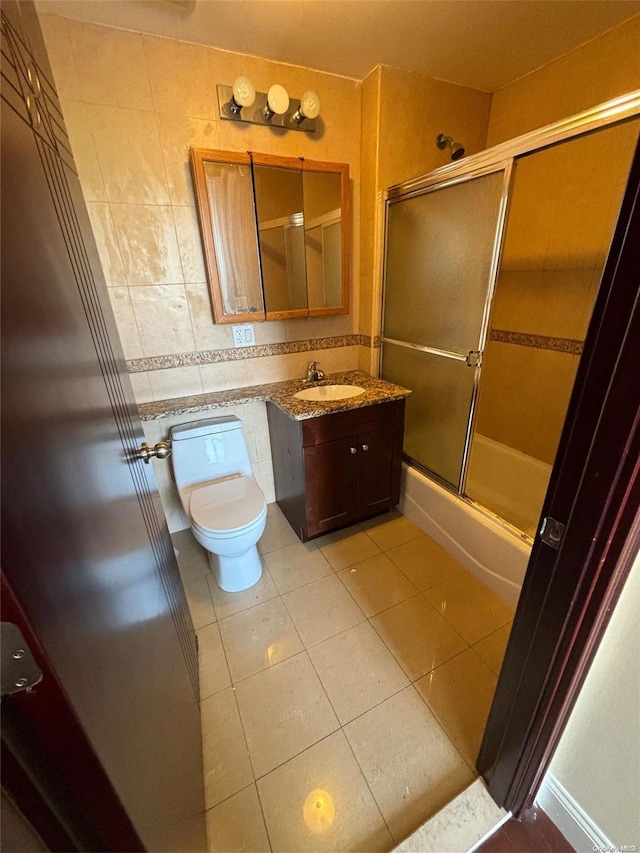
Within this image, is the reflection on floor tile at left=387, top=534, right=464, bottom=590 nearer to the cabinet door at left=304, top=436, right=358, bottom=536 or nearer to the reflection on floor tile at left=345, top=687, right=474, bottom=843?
the cabinet door at left=304, top=436, right=358, bottom=536

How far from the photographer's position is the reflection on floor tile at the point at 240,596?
1.60m

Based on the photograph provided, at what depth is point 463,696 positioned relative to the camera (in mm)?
1240

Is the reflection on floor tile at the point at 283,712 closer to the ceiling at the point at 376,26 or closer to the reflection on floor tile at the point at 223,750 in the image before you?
the reflection on floor tile at the point at 223,750

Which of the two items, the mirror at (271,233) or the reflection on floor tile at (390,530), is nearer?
the mirror at (271,233)

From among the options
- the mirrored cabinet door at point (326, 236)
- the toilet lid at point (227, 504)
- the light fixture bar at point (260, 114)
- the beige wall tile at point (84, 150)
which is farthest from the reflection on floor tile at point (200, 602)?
the light fixture bar at point (260, 114)

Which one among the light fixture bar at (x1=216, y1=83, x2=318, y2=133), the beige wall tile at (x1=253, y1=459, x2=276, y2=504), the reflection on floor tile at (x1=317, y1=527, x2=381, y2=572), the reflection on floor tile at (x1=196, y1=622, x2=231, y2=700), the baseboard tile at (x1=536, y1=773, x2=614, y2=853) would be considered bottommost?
the reflection on floor tile at (x1=196, y1=622, x2=231, y2=700)

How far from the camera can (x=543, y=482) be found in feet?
6.66

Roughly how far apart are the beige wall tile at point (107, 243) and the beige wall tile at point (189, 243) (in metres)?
0.27

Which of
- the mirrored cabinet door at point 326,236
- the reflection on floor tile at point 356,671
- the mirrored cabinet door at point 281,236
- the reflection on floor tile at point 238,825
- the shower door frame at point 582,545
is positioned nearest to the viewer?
the shower door frame at point 582,545

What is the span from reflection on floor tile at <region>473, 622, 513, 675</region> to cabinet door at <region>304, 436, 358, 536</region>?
0.83m

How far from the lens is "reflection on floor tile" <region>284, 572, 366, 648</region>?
1.48 metres

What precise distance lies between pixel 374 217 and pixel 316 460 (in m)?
1.36

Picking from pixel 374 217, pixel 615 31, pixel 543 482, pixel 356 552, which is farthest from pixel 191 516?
pixel 615 31

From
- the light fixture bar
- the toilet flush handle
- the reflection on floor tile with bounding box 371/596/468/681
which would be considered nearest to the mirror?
the light fixture bar
